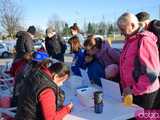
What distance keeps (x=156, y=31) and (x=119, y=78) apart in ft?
2.34

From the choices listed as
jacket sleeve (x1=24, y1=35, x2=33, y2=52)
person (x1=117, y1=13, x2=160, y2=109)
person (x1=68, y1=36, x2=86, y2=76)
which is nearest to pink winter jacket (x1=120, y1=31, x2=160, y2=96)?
person (x1=117, y1=13, x2=160, y2=109)

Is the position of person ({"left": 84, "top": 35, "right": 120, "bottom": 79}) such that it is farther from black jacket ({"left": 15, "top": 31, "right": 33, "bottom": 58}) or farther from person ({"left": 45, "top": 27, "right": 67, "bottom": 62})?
person ({"left": 45, "top": 27, "right": 67, "bottom": 62})

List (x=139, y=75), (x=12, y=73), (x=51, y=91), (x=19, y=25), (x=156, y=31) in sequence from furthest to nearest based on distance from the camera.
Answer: (x=19, y=25) < (x=12, y=73) < (x=156, y=31) < (x=139, y=75) < (x=51, y=91)

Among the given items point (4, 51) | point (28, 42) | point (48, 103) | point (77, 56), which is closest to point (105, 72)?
point (77, 56)

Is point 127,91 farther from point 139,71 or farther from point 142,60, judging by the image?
point 142,60

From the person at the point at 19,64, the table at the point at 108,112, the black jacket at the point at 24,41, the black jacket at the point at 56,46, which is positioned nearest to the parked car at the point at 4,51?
the black jacket at the point at 56,46

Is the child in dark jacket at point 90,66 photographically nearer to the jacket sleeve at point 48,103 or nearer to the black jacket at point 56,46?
the jacket sleeve at point 48,103

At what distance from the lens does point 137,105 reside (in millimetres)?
2889

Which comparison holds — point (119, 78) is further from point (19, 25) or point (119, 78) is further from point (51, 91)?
point (19, 25)

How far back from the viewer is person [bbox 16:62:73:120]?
230cm

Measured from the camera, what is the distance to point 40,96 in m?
2.30

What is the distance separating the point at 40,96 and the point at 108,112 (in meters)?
0.68

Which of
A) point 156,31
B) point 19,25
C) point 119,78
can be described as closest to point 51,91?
point 119,78

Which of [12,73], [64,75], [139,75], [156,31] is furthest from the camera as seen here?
[12,73]
